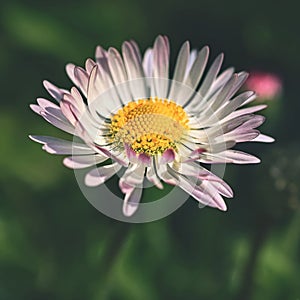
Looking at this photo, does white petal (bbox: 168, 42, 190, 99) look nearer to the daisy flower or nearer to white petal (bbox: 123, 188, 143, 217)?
the daisy flower

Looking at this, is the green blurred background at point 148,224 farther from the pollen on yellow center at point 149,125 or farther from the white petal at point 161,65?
the white petal at point 161,65

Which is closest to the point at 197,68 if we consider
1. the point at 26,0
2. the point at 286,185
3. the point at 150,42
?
the point at 286,185

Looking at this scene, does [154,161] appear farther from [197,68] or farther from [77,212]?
[77,212]

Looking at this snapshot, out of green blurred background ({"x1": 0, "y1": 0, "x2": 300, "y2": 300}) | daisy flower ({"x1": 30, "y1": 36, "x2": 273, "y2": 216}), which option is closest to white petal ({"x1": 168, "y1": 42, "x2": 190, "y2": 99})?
daisy flower ({"x1": 30, "y1": 36, "x2": 273, "y2": 216})

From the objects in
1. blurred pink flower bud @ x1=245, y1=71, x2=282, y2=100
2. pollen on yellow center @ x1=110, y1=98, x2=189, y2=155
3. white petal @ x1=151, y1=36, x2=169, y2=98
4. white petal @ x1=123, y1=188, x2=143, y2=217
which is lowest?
white petal @ x1=123, y1=188, x2=143, y2=217

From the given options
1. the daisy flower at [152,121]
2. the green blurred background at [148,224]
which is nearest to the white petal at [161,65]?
the daisy flower at [152,121]
